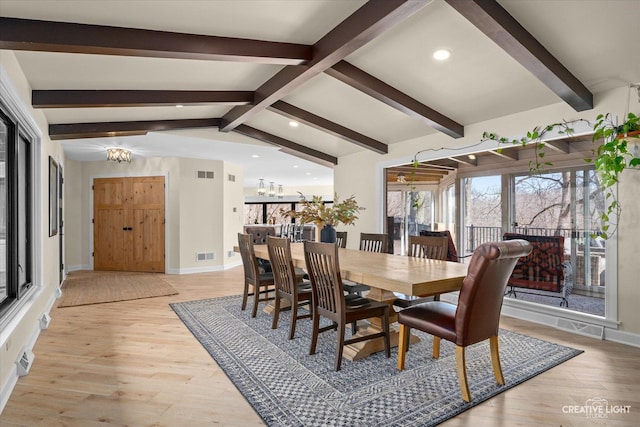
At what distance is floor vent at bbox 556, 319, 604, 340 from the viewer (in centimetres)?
336

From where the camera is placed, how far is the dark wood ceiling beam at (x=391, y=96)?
3.49 m

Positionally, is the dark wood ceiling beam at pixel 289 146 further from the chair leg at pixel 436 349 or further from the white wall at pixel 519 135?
the chair leg at pixel 436 349

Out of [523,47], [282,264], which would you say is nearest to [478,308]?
[282,264]

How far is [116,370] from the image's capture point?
270 centimetres

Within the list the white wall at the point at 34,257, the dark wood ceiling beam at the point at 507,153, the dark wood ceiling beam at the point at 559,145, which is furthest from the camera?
the dark wood ceiling beam at the point at 507,153

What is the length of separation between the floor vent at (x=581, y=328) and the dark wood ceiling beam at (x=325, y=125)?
3.19m

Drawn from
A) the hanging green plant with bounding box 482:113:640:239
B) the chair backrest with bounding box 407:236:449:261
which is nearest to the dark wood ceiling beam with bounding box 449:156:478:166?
the hanging green plant with bounding box 482:113:640:239

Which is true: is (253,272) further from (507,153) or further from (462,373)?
(507,153)

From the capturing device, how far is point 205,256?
7.38 m

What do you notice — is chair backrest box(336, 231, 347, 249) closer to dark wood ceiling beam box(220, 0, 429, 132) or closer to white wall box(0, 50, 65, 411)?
dark wood ceiling beam box(220, 0, 429, 132)

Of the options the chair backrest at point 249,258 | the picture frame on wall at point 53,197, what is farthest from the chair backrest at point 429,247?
the picture frame on wall at point 53,197

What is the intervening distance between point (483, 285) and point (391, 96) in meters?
2.30

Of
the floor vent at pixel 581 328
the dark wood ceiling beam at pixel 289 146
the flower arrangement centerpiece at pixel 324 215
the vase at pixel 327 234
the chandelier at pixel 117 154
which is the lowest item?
the floor vent at pixel 581 328

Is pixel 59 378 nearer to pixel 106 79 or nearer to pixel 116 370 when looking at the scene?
pixel 116 370
